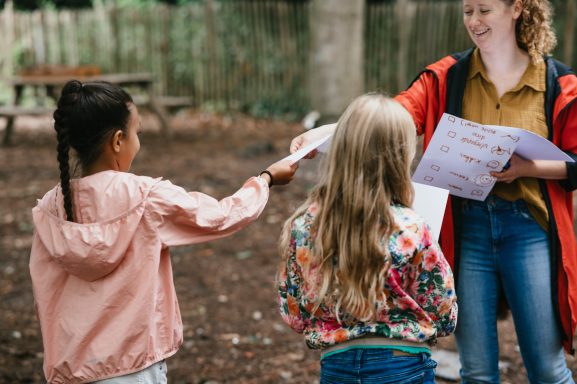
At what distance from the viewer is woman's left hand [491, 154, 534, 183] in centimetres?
253

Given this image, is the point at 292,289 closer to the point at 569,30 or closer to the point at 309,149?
the point at 309,149

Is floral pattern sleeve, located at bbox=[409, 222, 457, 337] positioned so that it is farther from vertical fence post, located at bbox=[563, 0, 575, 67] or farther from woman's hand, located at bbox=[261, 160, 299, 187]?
vertical fence post, located at bbox=[563, 0, 575, 67]

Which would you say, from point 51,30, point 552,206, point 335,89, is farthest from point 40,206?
point 51,30

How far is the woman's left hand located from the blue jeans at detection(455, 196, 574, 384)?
0.14 meters

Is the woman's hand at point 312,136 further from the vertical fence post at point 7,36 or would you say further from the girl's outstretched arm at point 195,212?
the vertical fence post at point 7,36

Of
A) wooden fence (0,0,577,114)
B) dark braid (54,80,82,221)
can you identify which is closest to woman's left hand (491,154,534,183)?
dark braid (54,80,82,221)

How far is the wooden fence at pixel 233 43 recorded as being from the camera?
45.3 feet

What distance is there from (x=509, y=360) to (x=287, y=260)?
257 centimetres

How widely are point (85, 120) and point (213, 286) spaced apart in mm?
3270

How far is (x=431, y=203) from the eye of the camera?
2.47 metres

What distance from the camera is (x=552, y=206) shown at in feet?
8.64

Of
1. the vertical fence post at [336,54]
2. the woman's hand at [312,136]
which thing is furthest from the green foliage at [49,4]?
the woman's hand at [312,136]

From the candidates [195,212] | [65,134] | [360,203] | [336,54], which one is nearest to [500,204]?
[360,203]

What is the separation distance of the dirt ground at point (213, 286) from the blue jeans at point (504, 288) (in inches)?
54.1
